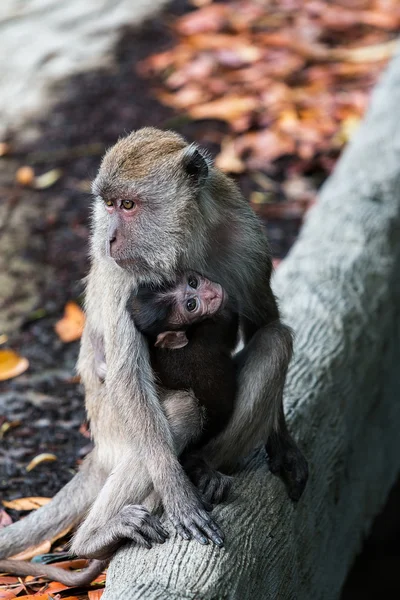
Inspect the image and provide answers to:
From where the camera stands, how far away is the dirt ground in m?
5.41

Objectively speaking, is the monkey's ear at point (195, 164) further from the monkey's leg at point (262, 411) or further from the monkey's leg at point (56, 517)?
the monkey's leg at point (56, 517)

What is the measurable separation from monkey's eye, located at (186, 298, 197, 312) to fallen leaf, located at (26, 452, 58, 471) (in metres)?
1.79

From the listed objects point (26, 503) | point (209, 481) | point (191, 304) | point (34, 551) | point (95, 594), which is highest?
point (191, 304)

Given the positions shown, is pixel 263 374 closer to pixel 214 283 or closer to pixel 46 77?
pixel 214 283

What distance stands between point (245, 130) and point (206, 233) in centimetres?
502

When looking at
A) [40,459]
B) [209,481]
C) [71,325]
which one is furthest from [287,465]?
[71,325]

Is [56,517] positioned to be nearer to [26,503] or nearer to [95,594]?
[95,594]

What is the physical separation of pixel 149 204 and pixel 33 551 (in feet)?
5.33

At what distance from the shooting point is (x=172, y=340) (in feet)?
12.4

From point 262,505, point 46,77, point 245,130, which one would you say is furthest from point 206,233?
point 46,77

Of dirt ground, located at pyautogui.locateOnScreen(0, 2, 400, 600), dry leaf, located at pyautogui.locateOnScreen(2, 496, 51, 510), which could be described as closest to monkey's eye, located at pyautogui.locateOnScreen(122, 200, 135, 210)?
dirt ground, located at pyautogui.locateOnScreen(0, 2, 400, 600)

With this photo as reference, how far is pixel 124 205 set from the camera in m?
3.88

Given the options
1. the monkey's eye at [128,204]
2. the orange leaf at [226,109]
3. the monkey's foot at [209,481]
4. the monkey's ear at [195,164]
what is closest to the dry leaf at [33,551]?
the monkey's foot at [209,481]

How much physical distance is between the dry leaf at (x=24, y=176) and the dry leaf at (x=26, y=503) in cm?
399
